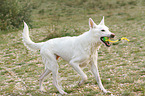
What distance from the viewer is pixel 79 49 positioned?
662 cm

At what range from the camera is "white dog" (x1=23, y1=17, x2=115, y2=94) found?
638cm

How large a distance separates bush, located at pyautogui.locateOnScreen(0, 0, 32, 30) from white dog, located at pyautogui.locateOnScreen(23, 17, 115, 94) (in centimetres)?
1441

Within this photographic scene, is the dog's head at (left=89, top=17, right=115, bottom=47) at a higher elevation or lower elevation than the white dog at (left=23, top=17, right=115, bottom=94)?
higher

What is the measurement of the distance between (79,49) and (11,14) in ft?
55.6

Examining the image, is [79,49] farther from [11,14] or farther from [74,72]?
[11,14]

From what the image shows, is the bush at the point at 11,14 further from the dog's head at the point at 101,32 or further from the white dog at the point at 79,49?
the dog's head at the point at 101,32

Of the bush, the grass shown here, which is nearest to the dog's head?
the grass

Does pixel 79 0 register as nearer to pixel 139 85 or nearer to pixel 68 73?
pixel 68 73

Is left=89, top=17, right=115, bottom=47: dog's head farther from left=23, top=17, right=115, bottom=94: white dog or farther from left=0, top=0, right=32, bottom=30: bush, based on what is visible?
left=0, top=0, right=32, bottom=30: bush

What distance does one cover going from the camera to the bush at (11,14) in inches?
827

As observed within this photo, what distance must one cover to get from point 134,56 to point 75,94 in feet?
18.7

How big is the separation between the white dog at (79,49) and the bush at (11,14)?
14414 millimetres

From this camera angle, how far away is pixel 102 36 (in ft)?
20.5

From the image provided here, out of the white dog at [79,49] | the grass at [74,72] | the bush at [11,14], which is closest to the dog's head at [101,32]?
the white dog at [79,49]
